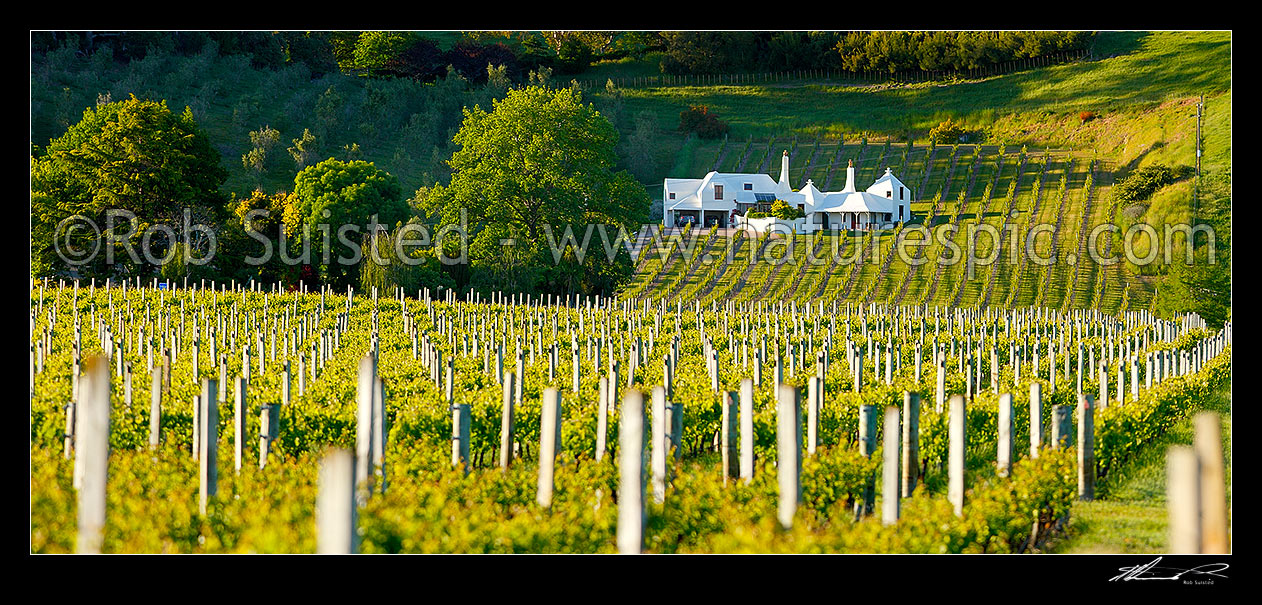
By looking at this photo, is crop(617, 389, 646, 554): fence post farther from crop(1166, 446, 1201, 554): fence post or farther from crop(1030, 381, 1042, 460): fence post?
crop(1030, 381, 1042, 460): fence post

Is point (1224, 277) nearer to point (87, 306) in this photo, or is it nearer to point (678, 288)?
point (678, 288)

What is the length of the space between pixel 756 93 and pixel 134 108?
53.9 metres

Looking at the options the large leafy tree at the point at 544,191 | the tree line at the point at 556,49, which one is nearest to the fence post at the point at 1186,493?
the large leafy tree at the point at 544,191

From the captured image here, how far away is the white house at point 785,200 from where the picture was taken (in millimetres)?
67188

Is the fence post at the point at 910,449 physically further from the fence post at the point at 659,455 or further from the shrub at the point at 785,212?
the shrub at the point at 785,212

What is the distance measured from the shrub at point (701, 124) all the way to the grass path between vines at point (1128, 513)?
69045 millimetres

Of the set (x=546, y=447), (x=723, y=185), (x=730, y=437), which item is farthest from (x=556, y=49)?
(x=546, y=447)

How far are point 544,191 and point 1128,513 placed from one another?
1385 inches

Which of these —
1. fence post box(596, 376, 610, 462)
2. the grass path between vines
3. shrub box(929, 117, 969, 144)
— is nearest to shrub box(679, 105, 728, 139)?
shrub box(929, 117, 969, 144)

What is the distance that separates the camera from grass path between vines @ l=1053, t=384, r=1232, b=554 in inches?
424

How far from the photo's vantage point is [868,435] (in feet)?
36.1

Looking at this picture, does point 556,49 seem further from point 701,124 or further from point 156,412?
point 156,412
